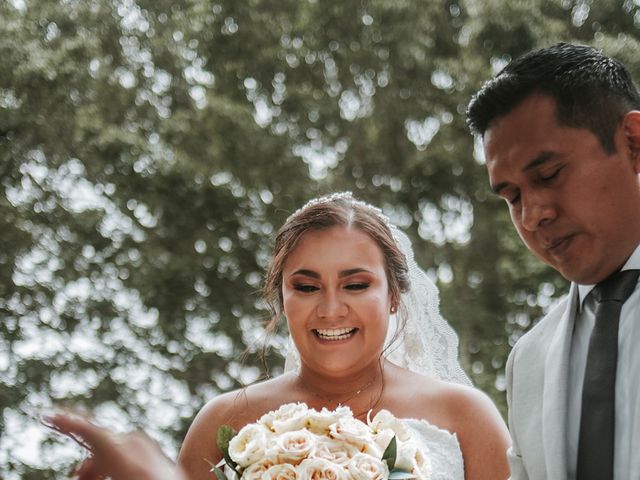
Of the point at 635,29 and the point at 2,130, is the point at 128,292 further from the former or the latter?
the point at 635,29

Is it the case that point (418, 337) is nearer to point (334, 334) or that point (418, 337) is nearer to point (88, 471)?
point (334, 334)

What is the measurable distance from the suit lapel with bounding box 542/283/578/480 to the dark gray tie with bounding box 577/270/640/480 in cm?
6

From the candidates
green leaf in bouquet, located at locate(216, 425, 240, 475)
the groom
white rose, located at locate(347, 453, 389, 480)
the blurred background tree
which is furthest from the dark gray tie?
the blurred background tree

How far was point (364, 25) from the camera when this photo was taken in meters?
9.35

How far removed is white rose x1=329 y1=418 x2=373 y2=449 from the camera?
259cm

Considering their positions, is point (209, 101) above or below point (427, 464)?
above

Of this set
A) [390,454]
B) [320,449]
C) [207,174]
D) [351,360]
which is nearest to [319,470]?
[320,449]

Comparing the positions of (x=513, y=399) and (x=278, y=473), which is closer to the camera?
(x=513, y=399)

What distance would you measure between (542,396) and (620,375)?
228 mm

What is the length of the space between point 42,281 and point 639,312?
301 inches

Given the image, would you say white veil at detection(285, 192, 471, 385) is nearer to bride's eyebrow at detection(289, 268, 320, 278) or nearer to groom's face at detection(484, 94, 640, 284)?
bride's eyebrow at detection(289, 268, 320, 278)

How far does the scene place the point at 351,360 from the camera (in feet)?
10.7

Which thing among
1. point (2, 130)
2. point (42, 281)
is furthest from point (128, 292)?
point (2, 130)

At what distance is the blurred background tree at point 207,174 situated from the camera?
8734 mm
